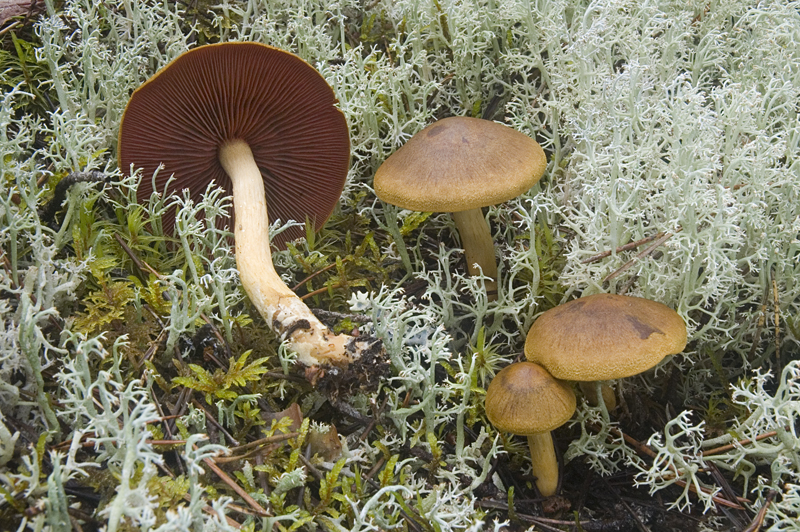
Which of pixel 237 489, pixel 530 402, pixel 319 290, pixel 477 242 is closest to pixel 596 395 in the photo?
pixel 530 402

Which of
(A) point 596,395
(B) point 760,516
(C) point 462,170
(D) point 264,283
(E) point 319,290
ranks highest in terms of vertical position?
(C) point 462,170

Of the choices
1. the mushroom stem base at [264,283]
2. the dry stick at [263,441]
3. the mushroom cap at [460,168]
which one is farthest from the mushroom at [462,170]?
the dry stick at [263,441]

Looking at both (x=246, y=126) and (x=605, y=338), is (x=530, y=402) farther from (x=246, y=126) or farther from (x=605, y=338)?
(x=246, y=126)

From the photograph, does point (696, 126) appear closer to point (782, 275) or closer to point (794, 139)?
point (794, 139)

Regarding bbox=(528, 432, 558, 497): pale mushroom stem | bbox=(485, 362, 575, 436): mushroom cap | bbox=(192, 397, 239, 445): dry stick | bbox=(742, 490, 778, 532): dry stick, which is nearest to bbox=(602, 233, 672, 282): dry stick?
bbox=(485, 362, 575, 436): mushroom cap

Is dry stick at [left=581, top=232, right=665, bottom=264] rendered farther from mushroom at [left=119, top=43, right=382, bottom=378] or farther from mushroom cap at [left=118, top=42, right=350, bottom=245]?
mushroom cap at [left=118, top=42, right=350, bottom=245]

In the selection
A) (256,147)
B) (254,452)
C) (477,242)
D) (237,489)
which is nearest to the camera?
(237,489)

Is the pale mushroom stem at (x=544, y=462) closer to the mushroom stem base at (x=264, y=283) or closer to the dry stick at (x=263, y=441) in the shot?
the mushroom stem base at (x=264, y=283)
